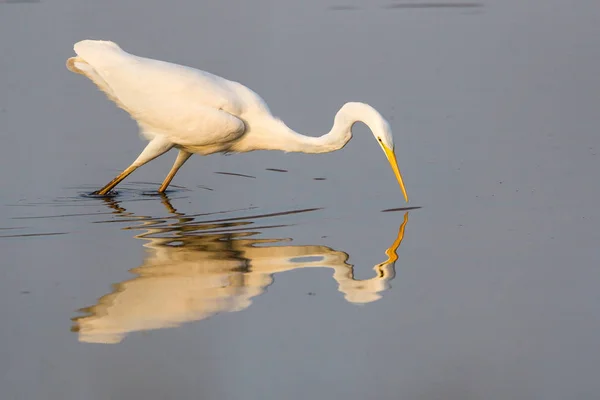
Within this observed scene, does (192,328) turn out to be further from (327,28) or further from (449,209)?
(327,28)

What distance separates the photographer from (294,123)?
39.3ft

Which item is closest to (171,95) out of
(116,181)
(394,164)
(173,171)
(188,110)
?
(188,110)

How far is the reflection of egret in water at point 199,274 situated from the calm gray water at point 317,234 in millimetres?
22

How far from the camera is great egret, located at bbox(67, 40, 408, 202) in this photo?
31.4 feet

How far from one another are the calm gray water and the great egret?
0.45 meters

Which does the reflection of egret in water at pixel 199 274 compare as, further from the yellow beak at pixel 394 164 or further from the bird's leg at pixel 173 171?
the bird's leg at pixel 173 171

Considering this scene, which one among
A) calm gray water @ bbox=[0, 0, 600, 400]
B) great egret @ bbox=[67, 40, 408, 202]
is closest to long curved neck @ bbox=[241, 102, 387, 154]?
great egret @ bbox=[67, 40, 408, 202]

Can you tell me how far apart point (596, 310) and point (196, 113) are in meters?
4.07

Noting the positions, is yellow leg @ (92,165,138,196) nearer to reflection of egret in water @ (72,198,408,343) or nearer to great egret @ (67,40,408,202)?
great egret @ (67,40,408,202)

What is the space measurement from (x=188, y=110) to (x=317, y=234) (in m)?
1.84

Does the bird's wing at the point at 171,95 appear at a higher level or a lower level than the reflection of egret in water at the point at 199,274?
higher

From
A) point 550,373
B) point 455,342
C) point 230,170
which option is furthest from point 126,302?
point 230,170

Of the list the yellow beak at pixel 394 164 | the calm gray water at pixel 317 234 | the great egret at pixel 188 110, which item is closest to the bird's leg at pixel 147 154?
the great egret at pixel 188 110

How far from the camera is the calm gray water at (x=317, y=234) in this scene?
5848mm
